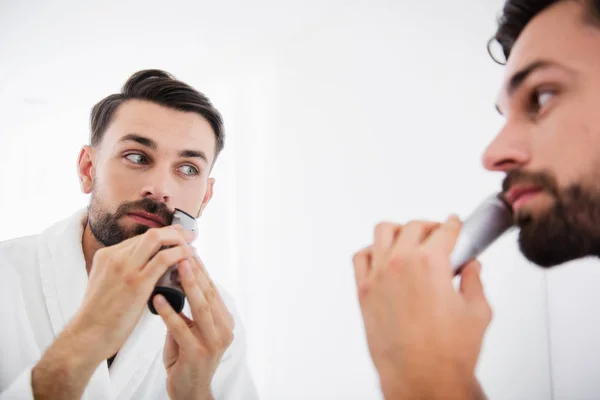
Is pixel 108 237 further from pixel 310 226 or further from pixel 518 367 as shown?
pixel 518 367

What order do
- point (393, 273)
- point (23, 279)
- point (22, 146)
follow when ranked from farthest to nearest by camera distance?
point (22, 146) → point (23, 279) → point (393, 273)

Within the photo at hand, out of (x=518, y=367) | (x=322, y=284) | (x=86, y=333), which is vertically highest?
(x=322, y=284)

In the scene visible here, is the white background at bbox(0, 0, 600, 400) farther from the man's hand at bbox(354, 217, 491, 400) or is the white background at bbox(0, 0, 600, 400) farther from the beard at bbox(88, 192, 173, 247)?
the man's hand at bbox(354, 217, 491, 400)

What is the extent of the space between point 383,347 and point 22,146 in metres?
0.89

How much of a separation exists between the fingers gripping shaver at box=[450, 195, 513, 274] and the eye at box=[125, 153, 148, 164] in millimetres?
615

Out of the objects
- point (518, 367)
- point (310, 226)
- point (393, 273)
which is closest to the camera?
point (393, 273)

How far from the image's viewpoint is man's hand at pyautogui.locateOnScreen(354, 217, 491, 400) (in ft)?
1.08

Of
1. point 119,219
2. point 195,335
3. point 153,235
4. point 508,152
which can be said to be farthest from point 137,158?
point 508,152

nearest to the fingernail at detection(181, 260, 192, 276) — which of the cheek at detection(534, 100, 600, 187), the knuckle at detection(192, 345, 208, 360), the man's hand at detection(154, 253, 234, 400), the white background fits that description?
the man's hand at detection(154, 253, 234, 400)

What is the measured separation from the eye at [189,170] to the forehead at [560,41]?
2.00 ft

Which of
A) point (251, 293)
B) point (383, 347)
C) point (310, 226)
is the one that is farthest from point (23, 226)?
point (383, 347)

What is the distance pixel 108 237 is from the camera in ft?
2.36

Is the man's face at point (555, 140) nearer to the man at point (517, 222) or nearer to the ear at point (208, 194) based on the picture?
the man at point (517, 222)

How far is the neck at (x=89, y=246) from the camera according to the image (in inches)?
28.9
